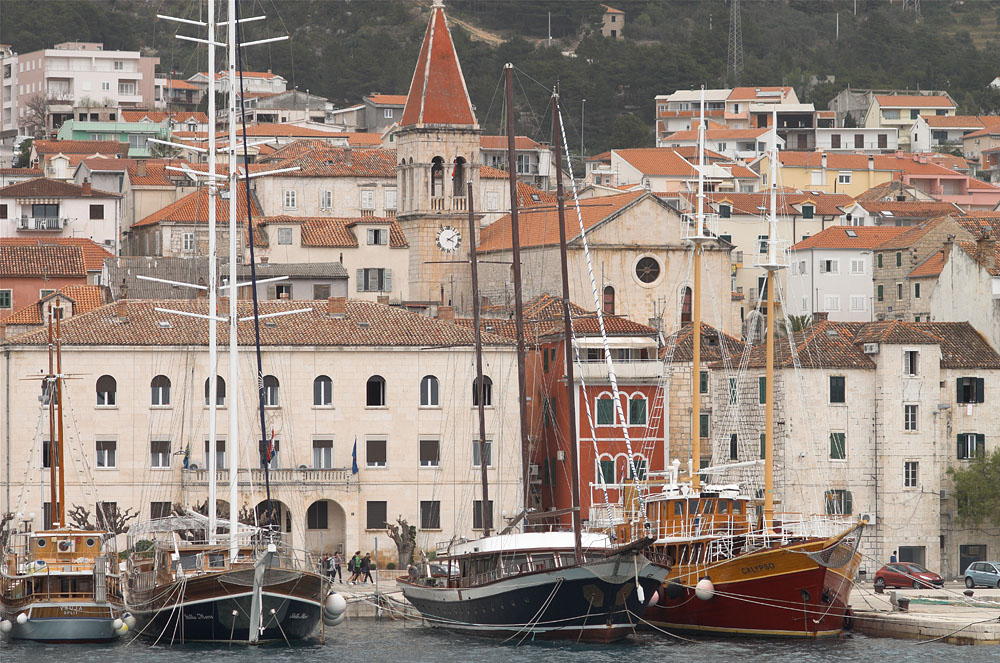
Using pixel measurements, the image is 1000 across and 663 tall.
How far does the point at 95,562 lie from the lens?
163 feet

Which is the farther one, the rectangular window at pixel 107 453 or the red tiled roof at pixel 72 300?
the red tiled roof at pixel 72 300

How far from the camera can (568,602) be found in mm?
50594

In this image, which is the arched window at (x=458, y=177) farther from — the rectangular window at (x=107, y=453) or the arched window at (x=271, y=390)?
the rectangular window at (x=107, y=453)

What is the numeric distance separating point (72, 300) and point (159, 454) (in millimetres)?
12493

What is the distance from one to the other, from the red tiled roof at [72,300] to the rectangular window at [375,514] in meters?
13.2

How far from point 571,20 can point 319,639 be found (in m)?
144

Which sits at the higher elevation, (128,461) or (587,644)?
(128,461)

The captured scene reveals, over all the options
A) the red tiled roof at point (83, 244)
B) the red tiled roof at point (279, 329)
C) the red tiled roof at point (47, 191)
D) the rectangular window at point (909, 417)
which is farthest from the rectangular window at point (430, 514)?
the red tiled roof at point (47, 191)

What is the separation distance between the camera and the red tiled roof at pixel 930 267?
8500cm

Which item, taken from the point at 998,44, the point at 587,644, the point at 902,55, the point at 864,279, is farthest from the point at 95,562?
the point at 998,44

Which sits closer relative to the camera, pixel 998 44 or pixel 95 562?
pixel 95 562

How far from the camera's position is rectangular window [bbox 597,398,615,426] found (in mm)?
66312

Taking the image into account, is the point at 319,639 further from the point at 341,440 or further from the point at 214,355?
the point at 341,440

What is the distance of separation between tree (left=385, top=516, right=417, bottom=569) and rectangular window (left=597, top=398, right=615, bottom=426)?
7.10 meters
